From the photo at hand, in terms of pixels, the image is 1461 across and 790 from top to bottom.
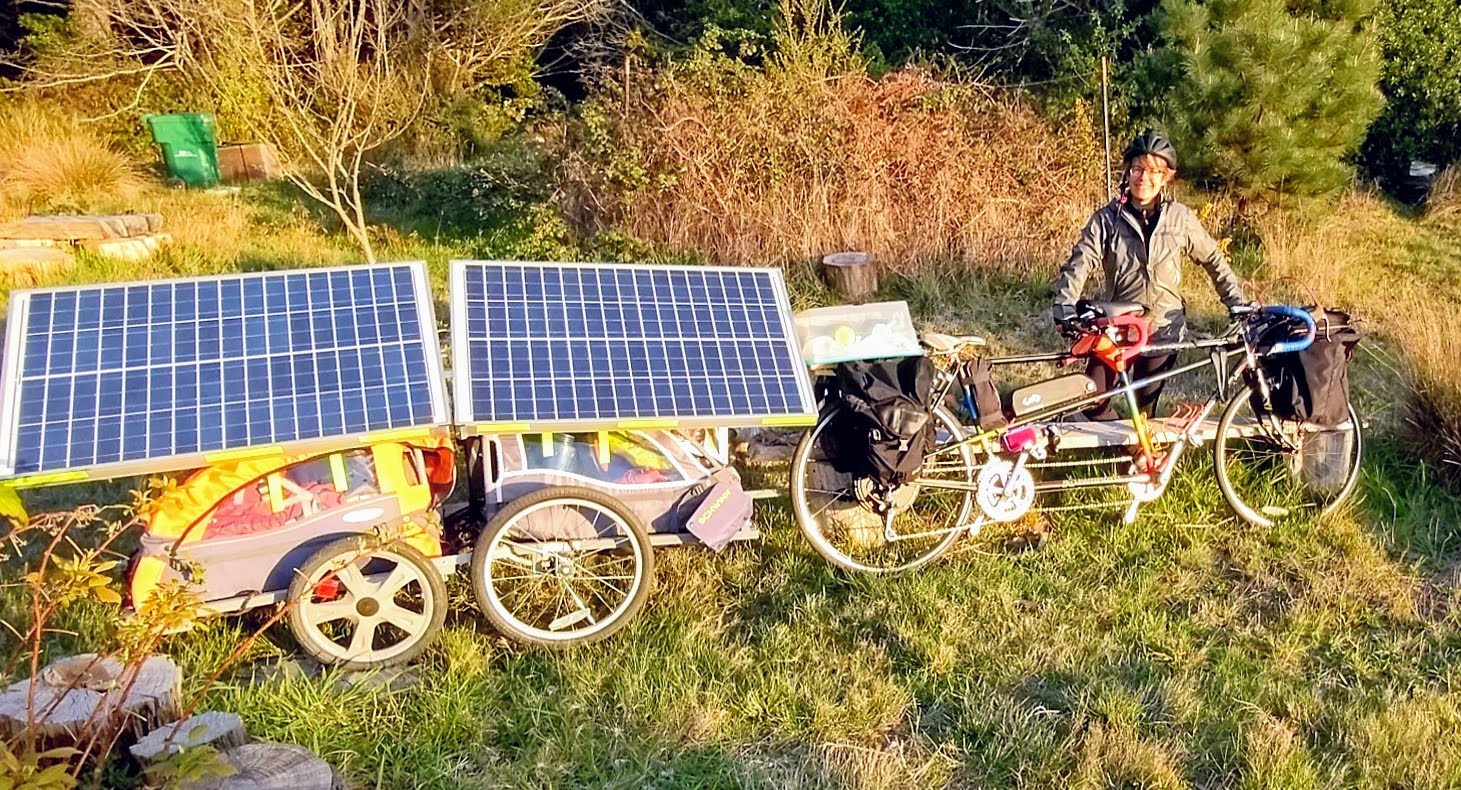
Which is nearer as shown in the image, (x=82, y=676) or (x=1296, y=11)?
(x=82, y=676)

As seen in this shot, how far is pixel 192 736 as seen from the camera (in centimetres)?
277

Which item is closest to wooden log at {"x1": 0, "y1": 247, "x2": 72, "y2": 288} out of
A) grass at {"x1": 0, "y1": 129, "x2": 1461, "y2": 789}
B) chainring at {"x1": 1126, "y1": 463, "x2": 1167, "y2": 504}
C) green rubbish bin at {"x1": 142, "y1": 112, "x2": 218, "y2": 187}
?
green rubbish bin at {"x1": 142, "y1": 112, "x2": 218, "y2": 187}

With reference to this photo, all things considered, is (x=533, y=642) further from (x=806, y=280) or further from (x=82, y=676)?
(x=806, y=280)

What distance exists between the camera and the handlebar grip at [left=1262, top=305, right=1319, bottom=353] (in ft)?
15.3

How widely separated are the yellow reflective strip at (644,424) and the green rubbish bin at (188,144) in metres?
11.9

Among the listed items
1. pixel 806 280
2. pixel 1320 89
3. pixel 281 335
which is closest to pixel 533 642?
pixel 281 335

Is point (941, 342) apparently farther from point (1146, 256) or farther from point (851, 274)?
point (851, 274)

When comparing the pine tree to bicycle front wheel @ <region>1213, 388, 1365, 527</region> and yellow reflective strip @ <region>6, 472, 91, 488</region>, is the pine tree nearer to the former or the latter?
bicycle front wheel @ <region>1213, 388, 1365, 527</region>

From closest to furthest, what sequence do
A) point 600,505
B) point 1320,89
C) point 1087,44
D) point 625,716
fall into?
point 625,716, point 600,505, point 1320,89, point 1087,44

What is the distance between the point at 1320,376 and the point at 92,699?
4714 mm

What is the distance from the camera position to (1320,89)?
8922 millimetres

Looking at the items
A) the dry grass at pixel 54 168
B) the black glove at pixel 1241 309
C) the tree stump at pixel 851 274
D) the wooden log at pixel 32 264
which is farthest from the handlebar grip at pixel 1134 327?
the dry grass at pixel 54 168

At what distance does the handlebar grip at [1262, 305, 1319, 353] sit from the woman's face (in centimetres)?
75

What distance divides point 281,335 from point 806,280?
4906 millimetres
